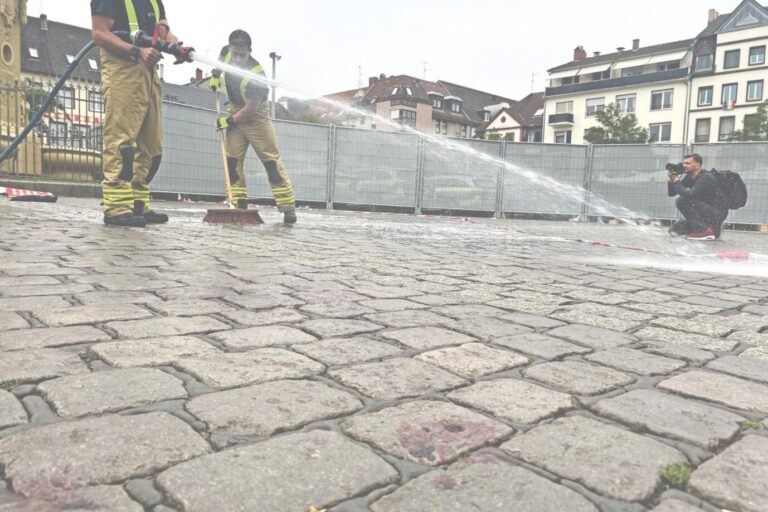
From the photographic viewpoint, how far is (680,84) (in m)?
50.3

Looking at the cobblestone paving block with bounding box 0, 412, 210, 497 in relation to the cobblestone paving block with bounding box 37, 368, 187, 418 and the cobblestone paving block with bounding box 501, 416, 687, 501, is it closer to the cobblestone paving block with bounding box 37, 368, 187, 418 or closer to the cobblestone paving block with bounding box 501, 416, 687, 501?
the cobblestone paving block with bounding box 37, 368, 187, 418

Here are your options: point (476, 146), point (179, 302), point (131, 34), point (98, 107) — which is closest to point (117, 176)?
point (131, 34)

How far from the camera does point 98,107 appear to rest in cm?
1252

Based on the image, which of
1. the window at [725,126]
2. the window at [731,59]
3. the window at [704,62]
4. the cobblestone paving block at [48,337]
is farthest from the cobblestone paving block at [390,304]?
the window at [704,62]

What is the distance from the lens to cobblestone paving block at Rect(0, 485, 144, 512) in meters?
1.16

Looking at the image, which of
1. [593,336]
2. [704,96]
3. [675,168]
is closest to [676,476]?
[593,336]

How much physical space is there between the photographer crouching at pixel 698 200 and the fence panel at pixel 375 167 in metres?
7.04

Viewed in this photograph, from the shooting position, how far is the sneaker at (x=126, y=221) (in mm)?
6594

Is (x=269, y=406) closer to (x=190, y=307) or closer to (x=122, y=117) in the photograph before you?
(x=190, y=307)

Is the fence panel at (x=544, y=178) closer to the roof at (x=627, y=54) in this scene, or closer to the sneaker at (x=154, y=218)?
the sneaker at (x=154, y=218)

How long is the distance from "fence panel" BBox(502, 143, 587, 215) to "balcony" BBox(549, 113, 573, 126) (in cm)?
4411

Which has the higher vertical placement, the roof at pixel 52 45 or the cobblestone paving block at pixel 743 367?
the roof at pixel 52 45

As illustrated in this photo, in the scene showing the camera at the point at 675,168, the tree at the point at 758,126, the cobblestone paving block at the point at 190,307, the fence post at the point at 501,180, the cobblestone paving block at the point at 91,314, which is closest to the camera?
the cobblestone paving block at the point at 91,314

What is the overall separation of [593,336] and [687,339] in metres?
0.45
